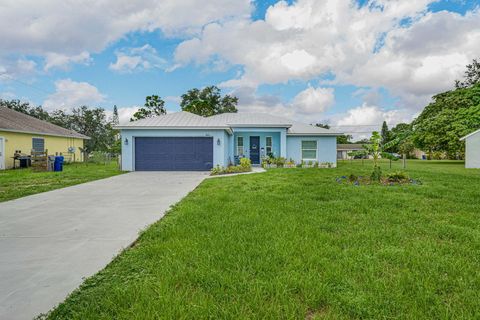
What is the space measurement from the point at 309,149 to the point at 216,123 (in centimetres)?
760

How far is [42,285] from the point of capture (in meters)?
2.66

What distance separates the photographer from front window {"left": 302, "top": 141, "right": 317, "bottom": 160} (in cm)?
2116

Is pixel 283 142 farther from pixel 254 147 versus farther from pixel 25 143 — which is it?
pixel 25 143

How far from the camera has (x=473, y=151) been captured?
72.5ft

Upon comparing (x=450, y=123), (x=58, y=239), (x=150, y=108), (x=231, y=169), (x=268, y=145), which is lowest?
(x=58, y=239)

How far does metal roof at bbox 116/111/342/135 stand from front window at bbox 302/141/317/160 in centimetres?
89

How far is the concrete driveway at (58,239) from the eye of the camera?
99.8 inches

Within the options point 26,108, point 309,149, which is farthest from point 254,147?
point 26,108

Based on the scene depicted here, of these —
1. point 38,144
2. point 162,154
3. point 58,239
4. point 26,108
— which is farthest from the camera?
point 26,108

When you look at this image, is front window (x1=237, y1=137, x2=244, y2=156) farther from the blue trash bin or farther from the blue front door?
the blue trash bin

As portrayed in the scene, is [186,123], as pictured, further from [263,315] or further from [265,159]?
[263,315]

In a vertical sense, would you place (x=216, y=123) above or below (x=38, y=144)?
above

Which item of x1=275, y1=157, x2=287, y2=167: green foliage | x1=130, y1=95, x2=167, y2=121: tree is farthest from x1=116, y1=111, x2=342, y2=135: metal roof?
x1=130, y1=95, x2=167, y2=121: tree

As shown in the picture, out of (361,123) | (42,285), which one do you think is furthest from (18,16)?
(361,123)
